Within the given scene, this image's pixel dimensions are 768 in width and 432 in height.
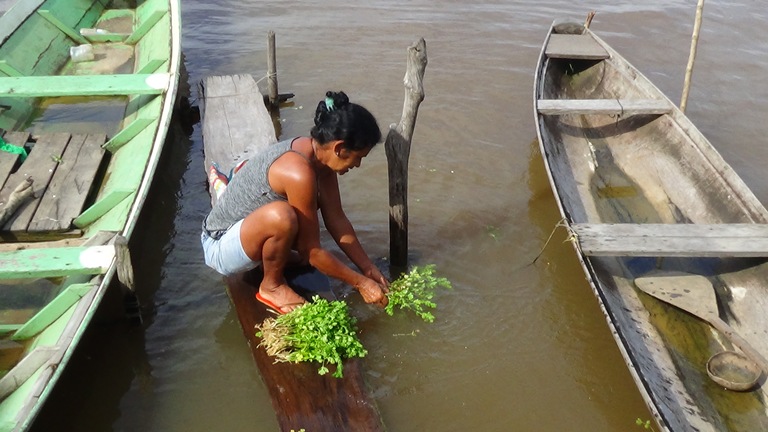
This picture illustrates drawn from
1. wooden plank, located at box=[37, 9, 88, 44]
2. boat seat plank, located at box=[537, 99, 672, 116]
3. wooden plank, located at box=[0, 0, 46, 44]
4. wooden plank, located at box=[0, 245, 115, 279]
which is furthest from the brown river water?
wooden plank, located at box=[0, 0, 46, 44]

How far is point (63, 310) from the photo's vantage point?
10.5 ft

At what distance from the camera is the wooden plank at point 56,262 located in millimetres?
3258

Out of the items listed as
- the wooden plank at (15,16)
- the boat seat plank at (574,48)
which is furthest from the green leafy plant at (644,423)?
the wooden plank at (15,16)

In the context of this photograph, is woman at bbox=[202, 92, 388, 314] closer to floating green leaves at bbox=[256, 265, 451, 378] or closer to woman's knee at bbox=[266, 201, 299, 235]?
woman's knee at bbox=[266, 201, 299, 235]

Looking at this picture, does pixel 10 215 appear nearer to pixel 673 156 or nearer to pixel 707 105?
pixel 673 156

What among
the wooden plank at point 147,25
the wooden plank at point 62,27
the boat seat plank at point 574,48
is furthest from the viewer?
the wooden plank at point 147,25

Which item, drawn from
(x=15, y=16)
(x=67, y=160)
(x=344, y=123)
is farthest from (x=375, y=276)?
(x=15, y=16)

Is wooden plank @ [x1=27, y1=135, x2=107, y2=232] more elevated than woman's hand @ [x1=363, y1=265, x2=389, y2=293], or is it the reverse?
wooden plank @ [x1=27, y1=135, x2=107, y2=232]

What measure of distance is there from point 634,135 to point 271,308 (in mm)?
3743

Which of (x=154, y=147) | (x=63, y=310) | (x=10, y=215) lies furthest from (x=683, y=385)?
(x=10, y=215)

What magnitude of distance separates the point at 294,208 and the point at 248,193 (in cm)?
30

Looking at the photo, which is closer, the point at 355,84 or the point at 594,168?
the point at 594,168

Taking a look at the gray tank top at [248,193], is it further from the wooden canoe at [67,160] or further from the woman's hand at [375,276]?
the woman's hand at [375,276]

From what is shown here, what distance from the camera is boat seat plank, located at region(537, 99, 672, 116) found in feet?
17.2
